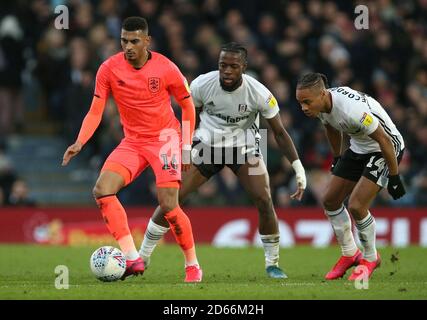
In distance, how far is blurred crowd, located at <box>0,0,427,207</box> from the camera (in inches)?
704

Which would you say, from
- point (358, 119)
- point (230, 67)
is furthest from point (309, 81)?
point (230, 67)

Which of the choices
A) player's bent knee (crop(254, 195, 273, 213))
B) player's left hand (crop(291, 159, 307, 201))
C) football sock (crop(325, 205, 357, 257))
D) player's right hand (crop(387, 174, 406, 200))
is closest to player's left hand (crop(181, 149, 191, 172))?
player's bent knee (crop(254, 195, 273, 213))

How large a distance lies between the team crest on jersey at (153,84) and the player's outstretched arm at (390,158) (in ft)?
7.07

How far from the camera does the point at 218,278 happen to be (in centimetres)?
1089

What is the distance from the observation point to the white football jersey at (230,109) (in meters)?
10.8

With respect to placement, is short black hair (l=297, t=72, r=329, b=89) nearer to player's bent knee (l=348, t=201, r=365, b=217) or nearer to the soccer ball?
player's bent knee (l=348, t=201, r=365, b=217)

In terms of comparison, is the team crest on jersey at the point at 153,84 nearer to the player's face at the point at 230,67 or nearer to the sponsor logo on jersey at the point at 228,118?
the player's face at the point at 230,67

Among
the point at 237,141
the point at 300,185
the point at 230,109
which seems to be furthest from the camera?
the point at 237,141

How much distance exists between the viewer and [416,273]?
11.4 metres

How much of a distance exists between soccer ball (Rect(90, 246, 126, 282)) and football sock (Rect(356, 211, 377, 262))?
8.31ft

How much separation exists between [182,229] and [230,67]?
1.71m

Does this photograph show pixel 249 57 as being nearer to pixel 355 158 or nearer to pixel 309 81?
pixel 355 158

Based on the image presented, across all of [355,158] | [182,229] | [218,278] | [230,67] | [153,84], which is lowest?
[218,278]

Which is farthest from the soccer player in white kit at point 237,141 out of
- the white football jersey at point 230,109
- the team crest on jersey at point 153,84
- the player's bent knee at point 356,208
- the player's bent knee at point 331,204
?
the team crest on jersey at point 153,84
